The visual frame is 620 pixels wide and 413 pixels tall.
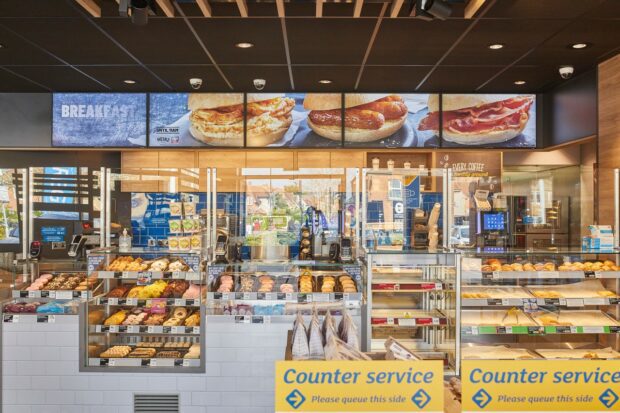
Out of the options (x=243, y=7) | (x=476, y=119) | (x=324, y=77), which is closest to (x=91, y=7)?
(x=243, y=7)

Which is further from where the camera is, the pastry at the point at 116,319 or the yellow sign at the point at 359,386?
the pastry at the point at 116,319

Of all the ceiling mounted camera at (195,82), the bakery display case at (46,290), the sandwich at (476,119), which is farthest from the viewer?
the sandwich at (476,119)

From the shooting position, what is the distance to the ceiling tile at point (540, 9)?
12.4 feet

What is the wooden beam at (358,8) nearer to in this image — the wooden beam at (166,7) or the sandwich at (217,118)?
the wooden beam at (166,7)

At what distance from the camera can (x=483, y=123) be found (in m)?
6.68

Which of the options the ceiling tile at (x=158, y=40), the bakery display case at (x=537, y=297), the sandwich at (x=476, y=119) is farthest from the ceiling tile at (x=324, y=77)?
the bakery display case at (x=537, y=297)

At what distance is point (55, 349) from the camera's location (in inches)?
159

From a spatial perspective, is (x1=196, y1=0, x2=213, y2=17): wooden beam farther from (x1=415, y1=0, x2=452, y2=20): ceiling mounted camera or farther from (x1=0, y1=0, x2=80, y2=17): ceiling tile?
(x1=415, y1=0, x2=452, y2=20): ceiling mounted camera

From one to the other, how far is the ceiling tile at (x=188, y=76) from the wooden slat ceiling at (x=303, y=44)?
1 centimetres

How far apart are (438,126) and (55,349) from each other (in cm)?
497

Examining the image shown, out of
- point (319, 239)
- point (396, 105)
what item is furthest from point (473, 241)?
point (396, 105)

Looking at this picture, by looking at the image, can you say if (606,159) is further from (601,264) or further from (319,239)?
(319,239)

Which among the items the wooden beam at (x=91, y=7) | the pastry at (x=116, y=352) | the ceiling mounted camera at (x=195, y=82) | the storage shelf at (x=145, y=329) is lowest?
the pastry at (x=116, y=352)

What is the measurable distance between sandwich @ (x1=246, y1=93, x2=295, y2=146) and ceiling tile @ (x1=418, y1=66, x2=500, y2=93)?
1.76 metres
